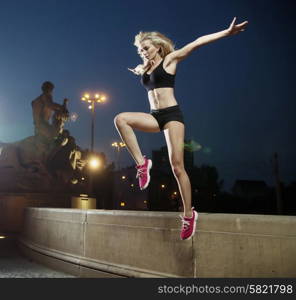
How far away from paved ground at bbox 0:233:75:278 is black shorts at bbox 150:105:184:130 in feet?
13.0

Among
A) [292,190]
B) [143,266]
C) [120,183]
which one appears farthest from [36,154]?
[120,183]

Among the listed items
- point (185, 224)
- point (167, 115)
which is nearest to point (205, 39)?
point (167, 115)

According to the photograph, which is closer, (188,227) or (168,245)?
(188,227)

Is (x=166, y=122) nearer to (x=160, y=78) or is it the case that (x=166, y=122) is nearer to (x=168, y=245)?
(x=160, y=78)

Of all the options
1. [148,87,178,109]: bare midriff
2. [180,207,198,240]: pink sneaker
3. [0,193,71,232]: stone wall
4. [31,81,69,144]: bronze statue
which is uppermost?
[31,81,69,144]: bronze statue

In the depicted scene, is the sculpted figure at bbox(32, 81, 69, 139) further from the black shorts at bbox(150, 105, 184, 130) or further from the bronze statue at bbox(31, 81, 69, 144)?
the black shorts at bbox(150, 105, 184, 130)

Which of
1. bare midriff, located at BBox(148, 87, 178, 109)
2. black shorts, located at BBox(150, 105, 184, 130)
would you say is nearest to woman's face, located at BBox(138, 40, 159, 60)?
bare midriff, located at BBox(148, 87, 178, 109)

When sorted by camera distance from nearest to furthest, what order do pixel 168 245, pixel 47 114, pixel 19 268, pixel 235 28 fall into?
pixel 235 28, pixel 168 245, pixel 19 268, pixel 47 114

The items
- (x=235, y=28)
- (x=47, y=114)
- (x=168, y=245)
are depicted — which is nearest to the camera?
(x=235, y=28)

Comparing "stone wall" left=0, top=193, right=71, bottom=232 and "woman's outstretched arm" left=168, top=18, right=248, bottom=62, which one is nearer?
"woman's outstretched arm" left=168, top=18, right=248, bottom=62

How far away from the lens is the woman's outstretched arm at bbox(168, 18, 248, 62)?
4.08m

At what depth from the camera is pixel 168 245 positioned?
16.3ft

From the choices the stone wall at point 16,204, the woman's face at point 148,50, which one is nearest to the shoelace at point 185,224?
the woman's face at point 148,50

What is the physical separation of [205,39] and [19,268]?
6438 mm
